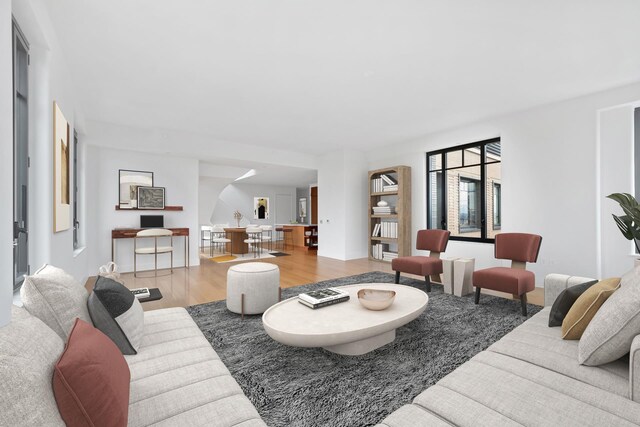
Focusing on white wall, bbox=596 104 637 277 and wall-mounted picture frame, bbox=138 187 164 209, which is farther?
wall-mounted picture frame, bbox=138 187 164 209

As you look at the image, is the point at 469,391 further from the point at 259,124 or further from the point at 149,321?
the point at 259,124

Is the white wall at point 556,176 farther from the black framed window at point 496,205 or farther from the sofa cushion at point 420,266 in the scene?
the sofa cushion at point 420,266

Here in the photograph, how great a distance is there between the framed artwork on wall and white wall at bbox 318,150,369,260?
4.93 meters

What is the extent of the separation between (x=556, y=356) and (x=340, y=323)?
1.15 meters

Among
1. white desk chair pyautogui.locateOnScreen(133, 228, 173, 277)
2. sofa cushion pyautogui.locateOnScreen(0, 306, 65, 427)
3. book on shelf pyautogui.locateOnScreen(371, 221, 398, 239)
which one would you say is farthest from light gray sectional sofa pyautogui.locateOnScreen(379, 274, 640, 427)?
white desk chair pyautogui.locateOnScreen(133, 228, 173, 277)

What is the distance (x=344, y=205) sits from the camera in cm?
680

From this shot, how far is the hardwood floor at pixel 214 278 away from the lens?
374cm

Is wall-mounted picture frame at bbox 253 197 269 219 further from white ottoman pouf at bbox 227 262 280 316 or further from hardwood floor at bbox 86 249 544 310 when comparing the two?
white ottoman pouf at bbox 227 262 280 316

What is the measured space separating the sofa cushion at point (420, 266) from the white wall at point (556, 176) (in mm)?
1558

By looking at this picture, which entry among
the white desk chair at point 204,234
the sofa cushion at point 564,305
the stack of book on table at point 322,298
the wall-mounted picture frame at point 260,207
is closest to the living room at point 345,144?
the sofa cushion at point 564,305

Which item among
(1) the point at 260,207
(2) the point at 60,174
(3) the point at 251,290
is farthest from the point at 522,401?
(1) the point at 260,207

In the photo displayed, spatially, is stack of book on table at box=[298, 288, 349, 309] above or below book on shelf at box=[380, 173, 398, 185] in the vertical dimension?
below

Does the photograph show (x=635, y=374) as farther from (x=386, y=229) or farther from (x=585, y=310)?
(x=386, y=229)

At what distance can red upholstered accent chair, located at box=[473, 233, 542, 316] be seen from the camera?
3.02 m
